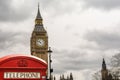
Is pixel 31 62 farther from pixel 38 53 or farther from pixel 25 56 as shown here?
pixel 38 53

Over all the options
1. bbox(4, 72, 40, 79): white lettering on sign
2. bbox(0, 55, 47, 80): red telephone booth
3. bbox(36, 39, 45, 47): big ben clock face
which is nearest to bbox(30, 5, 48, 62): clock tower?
bbox(36, 39, 45, 47): big ben clock face

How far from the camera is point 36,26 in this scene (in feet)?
380

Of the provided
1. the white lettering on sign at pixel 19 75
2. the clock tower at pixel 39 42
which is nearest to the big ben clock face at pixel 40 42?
the clock tower at pixel 39 42

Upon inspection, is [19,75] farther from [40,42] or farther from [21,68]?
[40,42]

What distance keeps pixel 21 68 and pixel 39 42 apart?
100m

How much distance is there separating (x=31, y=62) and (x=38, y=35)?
102 m

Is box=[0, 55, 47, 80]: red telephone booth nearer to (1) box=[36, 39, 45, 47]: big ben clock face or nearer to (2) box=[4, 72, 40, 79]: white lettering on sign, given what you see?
(2) box=[4, 72, 40, 79]: white lettering on sign

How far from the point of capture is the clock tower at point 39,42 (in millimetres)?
102688

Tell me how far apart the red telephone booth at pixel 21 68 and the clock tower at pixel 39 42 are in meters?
92.3

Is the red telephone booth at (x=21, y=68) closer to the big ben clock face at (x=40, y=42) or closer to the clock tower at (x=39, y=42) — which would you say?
the clock tower at (x=39, y=42)

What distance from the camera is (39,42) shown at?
107188mm

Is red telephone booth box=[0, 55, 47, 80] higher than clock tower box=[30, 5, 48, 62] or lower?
lower

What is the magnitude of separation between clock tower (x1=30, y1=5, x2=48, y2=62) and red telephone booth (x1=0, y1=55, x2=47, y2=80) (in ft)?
303

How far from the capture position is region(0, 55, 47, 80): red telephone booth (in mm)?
7148
